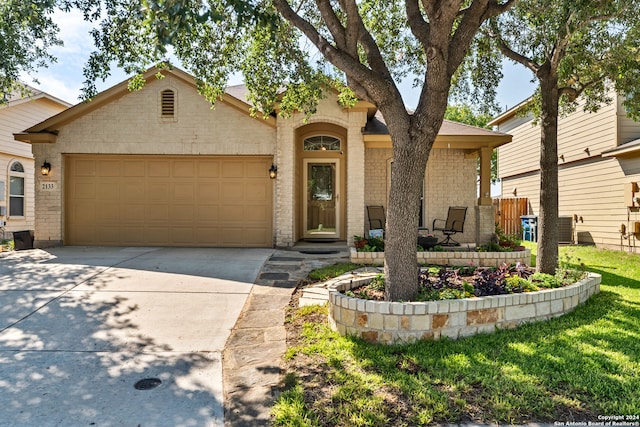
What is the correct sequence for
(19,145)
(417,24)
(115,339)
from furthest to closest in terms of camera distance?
Answer: (19,145), (417,24), (115,339)

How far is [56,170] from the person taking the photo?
396 inches

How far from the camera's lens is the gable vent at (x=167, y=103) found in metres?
9.98

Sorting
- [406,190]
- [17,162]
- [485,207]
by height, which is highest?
[17,162]

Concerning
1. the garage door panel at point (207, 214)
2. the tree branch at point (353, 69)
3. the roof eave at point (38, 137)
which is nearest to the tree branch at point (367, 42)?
the tree branch at point (353, 69)

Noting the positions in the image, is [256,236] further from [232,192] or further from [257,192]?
[232,192]

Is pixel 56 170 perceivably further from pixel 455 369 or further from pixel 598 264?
pixel 598 264

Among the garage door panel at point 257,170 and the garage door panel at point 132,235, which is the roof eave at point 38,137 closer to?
the garage door panel at point 132,235

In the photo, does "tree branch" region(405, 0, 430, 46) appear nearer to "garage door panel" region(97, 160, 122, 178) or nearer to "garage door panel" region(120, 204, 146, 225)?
"garage door panel" region(120, 204, 146, 225)

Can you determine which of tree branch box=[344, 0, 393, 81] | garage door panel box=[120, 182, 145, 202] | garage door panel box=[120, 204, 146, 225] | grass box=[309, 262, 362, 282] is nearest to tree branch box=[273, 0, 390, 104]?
tree branch box=[344, 0, 393, 81]

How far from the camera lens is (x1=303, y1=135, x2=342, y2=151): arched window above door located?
1094cm

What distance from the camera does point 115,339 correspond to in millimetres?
3990

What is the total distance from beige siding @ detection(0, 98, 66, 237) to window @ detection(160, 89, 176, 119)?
24.1 feet

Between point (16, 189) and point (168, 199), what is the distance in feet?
26.7

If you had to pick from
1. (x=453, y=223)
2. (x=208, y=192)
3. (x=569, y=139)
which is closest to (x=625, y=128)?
(x=569, y=139)
